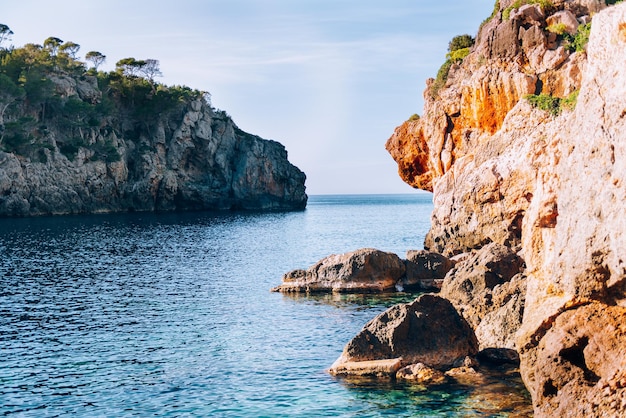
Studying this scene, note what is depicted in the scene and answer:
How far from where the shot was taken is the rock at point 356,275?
4500cm

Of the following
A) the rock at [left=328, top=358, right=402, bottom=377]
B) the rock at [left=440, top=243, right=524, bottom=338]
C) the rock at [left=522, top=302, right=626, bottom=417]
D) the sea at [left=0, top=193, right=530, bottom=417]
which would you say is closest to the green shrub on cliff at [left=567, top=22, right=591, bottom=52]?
the rock at [left=440, top=243, right=524, bottom=338]

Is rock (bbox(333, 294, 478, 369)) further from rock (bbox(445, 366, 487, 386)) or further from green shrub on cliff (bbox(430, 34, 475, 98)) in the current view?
green shrub on cliff (bbox(430, 34, 475, 98))

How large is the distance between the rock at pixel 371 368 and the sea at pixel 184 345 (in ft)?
1.98

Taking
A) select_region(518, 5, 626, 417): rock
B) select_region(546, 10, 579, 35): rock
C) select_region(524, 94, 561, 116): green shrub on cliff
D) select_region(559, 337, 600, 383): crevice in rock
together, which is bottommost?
select_region(559, 337, 600, 383): crevice in rock

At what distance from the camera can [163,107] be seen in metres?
156

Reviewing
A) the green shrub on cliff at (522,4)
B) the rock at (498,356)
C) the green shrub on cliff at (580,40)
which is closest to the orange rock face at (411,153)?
the green shrub on cliff at (522,4)

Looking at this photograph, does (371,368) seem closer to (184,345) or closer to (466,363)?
(466,363)

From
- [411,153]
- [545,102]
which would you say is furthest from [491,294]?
[411,153]

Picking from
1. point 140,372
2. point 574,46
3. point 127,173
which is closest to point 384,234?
point 574,46

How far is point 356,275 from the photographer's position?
45.3m

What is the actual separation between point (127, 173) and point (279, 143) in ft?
184

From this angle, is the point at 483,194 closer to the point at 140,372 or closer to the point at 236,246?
the point at 140,372

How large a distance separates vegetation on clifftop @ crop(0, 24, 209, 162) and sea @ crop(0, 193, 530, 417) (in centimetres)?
6357

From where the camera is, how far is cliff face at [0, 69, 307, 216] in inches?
4894
